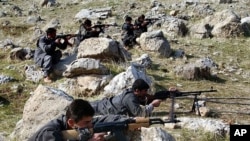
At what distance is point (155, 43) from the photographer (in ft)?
45.9

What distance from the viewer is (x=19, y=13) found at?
936 inches

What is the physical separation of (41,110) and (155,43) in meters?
6.98

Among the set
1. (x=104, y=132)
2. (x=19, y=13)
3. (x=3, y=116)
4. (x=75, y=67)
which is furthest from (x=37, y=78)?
(x=19, y=13)

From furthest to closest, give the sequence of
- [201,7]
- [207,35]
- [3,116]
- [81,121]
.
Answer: [201,7]
[207,35]
[3,116]
[81,121]

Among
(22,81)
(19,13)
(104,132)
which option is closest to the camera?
(104,132)

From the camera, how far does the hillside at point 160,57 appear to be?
9.26m

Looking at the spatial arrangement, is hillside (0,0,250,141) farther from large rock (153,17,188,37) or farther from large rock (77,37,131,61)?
large rock (77,37,131,61)

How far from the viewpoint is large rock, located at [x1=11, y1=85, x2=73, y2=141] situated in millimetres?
7242

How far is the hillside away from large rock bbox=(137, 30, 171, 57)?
0.56ft

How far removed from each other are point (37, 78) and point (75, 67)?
132 cm

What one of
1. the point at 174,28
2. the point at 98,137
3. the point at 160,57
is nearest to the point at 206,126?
the point at 98,137

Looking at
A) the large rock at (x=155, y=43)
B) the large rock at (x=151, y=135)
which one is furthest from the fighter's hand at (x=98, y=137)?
the large rock at (x=155, y=43)

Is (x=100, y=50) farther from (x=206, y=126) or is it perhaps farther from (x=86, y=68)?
(x=206, y=126)

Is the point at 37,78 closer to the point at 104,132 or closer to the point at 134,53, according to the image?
the point at 134,53
